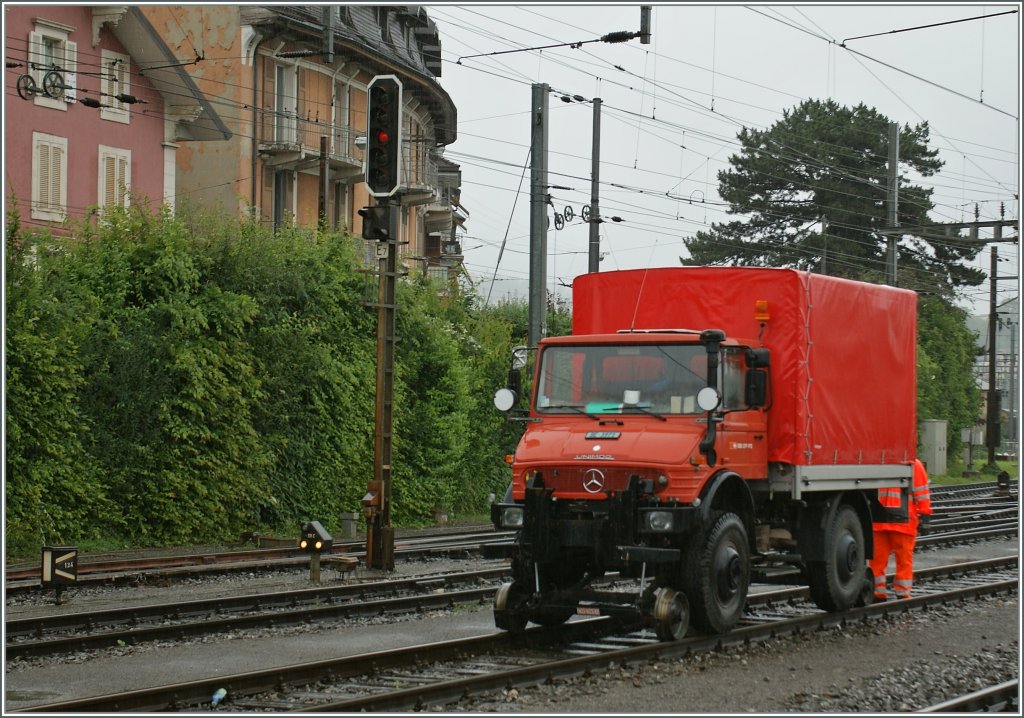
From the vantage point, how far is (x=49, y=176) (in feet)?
105

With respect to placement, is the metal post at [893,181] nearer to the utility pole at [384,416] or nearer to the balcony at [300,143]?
the balcony at [300,143]

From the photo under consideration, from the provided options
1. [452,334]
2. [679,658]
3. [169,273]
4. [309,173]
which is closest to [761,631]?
[679,658]

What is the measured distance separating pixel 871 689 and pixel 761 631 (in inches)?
107

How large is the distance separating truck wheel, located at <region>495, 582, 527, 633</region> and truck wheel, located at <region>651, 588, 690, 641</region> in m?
1.35

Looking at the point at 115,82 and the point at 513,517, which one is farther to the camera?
the point at 115,82

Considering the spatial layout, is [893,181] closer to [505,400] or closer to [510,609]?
[505,400]

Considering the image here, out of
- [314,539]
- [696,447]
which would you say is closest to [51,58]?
[314,539]

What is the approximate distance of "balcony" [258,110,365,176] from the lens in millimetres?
39656

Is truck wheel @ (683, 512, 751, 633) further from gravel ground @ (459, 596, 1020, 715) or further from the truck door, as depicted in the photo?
the truck door

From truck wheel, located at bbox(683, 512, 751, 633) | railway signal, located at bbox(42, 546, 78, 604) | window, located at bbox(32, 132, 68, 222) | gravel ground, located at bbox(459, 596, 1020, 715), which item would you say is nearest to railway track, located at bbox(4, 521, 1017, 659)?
railway signal, located at bbox(42, 546, 78, 604)

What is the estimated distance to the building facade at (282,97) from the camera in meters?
39.1

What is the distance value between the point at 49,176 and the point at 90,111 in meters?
2.44

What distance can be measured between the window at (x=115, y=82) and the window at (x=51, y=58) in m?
0.93

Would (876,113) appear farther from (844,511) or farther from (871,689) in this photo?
(871,689)
